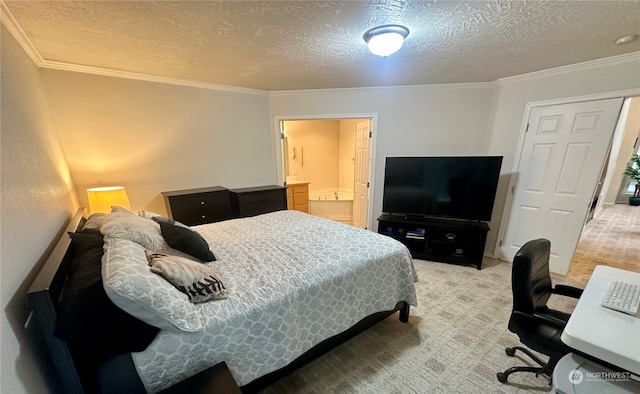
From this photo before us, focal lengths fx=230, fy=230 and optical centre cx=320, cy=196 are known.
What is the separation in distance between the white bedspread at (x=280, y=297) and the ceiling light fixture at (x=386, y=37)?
1.52 m

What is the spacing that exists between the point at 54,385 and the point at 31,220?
808 mm

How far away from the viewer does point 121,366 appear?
951 millimetres

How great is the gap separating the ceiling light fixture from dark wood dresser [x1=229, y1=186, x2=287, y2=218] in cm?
229

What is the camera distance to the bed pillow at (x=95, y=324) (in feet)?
2.85

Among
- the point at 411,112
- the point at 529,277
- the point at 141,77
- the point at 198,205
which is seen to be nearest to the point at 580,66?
the point at 411,112

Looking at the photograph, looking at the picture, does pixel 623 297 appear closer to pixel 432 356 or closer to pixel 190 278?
pixel 432 356

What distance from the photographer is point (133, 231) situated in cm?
146

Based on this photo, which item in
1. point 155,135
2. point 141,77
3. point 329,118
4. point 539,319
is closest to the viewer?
point 539,319

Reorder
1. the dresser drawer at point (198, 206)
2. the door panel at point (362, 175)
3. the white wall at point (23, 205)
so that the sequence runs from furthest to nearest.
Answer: the door panel at point (362, 175), the dresser drawer at point (198, 206), the white wall at point (23, 205)

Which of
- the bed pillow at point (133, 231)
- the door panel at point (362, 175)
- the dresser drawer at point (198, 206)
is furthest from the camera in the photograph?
the door panel at point (362, 175)

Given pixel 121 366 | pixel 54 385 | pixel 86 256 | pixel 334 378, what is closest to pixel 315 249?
pixel 334 378

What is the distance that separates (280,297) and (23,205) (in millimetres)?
1380

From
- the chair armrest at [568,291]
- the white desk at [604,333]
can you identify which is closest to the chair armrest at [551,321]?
the white desk at [604,333]

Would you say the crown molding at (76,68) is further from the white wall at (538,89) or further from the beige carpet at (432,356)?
the white wall at (538,89)
